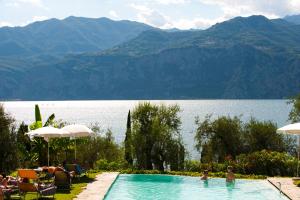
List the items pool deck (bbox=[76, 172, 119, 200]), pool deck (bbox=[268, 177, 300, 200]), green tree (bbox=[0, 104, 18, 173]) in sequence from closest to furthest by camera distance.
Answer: pool deck (bbox=[76, 172, 119, 200]) < pool deck (bbox=[268, 177, 300, 200]) < green tree (bbox=[0, 104, 18, 173])

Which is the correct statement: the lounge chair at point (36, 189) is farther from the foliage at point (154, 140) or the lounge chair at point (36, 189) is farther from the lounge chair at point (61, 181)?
the foliage at point (154, 140)

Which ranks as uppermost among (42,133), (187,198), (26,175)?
(42,133)

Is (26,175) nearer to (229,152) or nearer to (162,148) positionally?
(162,148)

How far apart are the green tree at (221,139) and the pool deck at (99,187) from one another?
14.2 m

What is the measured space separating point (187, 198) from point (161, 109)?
14.0 metres

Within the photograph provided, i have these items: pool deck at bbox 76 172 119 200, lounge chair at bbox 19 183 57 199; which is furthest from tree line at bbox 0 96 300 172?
lounge chair at bbox 19 183 57 199

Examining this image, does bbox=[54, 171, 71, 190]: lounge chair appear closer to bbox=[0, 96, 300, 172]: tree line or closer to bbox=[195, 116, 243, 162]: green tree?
bbox=[0, 96, 300, 172]: tree line

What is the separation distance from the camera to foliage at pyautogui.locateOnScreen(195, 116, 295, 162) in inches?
1565

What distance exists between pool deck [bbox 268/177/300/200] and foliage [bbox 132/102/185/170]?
10.2 m

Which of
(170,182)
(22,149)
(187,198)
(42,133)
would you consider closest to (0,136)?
(22,149)

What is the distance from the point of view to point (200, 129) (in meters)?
40.9

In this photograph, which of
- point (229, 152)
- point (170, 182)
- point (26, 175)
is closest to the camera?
point (26, 175)

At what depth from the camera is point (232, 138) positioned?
132 feet

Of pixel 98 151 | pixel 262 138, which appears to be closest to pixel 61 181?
pixel 98 151
